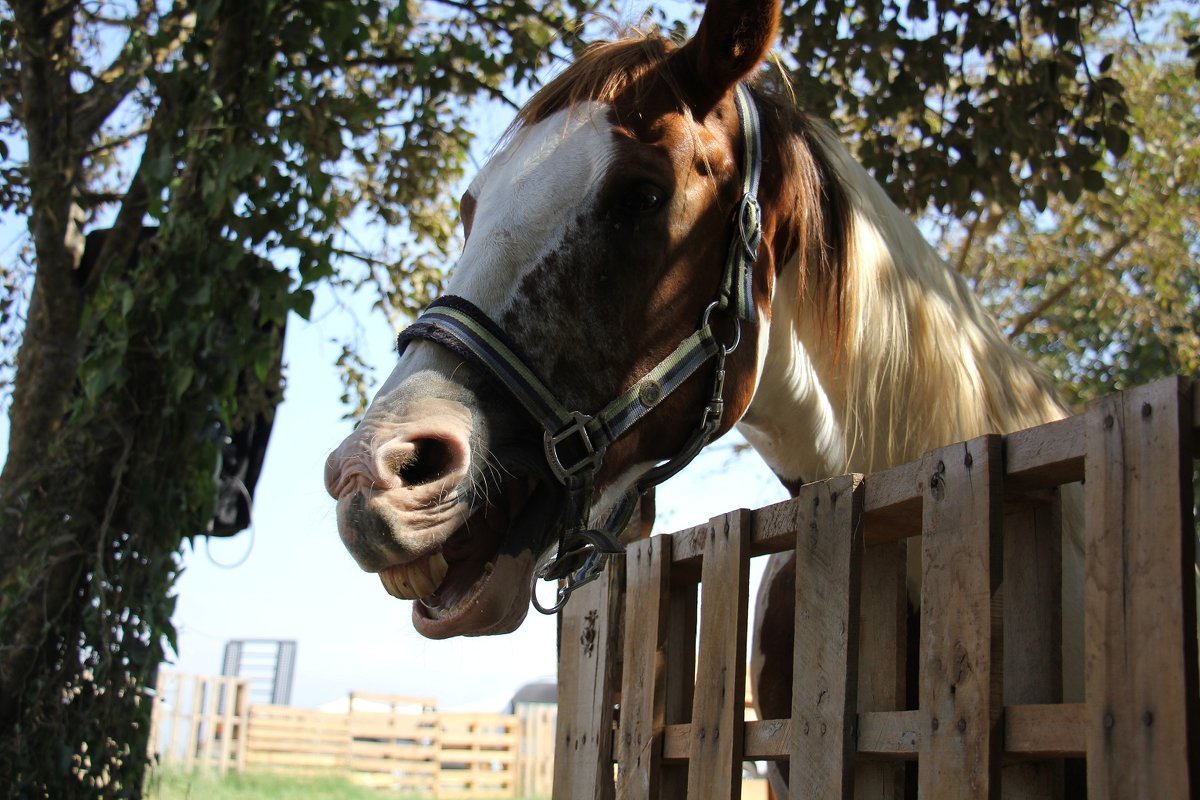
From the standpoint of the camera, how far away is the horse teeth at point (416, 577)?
63.4 inches

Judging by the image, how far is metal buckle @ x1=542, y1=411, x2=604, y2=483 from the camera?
1685mm

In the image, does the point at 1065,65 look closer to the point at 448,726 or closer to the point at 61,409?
the point at 61,409

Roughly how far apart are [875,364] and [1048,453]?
695mm

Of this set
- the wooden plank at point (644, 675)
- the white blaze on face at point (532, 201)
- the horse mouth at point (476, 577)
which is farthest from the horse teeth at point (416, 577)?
the wooden plank at point (644, 675)

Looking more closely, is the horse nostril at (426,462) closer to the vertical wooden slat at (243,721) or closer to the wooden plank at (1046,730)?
the wooden plank at (1046,730)

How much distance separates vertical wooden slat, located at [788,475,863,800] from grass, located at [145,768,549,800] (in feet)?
35.9

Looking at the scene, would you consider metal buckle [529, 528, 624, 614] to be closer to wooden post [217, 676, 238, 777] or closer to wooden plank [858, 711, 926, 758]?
wooden plank [858, 711, 926, 758]

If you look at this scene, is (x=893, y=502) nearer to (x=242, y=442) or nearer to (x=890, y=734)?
(x=890, y=734)

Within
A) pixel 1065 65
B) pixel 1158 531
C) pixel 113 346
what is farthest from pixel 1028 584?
pixel 113 346

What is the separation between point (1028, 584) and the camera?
1644 mm

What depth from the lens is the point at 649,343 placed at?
1827 millimetres

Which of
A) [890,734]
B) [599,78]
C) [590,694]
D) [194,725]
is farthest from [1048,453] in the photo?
[194,725]

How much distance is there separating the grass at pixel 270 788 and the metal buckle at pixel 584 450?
1096 cm

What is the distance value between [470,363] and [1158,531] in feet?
3.15
